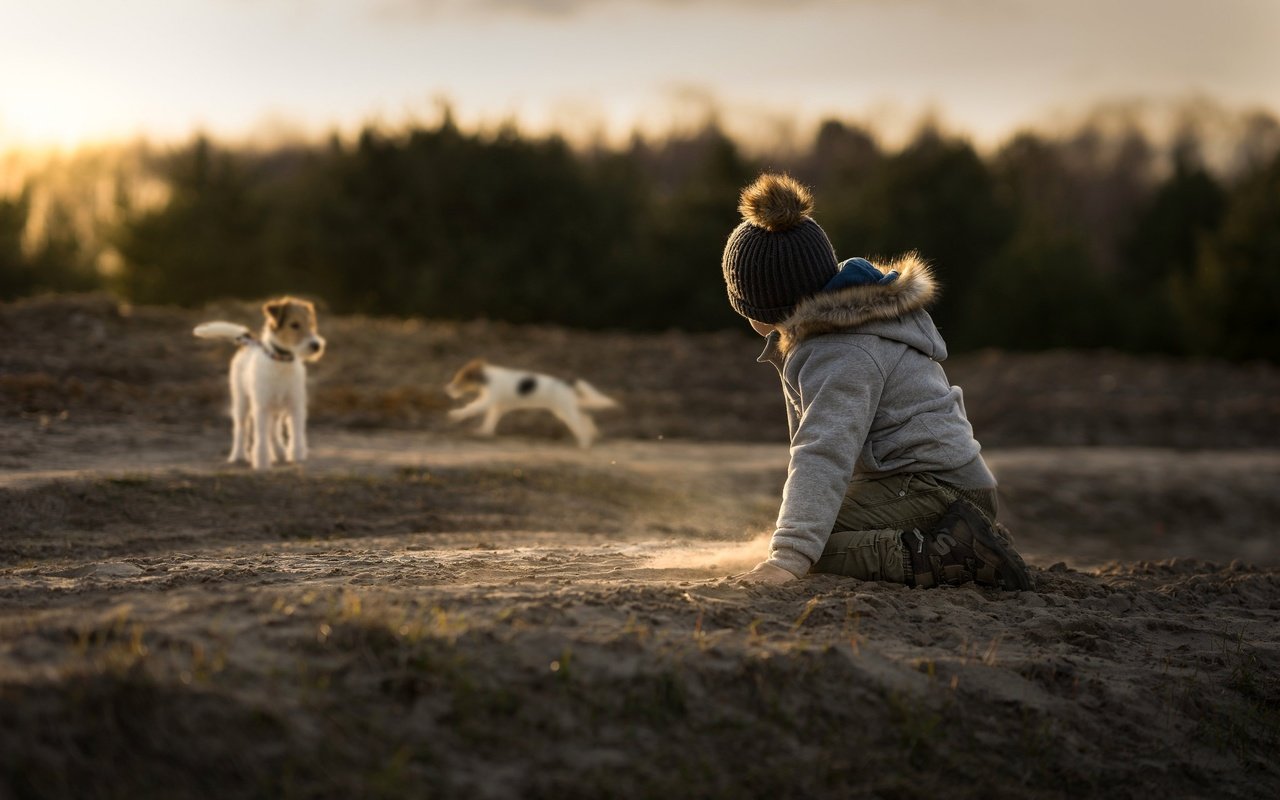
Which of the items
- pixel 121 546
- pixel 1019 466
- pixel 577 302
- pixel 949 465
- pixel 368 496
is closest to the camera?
pixel 949 465

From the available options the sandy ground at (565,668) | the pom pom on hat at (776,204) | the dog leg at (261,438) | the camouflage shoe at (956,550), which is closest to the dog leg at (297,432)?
the dog leg at (261,438)

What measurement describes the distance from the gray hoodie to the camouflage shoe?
0.25 m

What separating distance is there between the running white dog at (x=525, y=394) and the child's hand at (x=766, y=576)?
27.7 feet

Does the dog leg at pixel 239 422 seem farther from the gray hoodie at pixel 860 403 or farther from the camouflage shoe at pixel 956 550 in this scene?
the camouflage shoe at pixel 956 550

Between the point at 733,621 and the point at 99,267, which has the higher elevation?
the point at 99,267

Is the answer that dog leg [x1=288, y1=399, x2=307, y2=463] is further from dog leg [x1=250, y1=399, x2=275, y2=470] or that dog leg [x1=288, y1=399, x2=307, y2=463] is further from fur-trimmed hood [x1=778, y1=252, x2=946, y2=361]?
fur-trimmed hood [x1=778, y1=252, x2=946, y2=361]

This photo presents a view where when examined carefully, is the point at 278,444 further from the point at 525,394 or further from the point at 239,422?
the point at 525,394

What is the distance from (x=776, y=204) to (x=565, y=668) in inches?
89.0

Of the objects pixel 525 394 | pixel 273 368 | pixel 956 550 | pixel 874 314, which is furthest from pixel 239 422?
pixel 956 550

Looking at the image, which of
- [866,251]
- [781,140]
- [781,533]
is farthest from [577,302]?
[781,140]

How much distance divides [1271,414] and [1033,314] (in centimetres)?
1007

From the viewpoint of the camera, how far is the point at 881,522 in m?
4.95

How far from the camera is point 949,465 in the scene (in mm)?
4988

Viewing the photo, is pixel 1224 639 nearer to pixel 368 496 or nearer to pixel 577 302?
pixel 368 496
